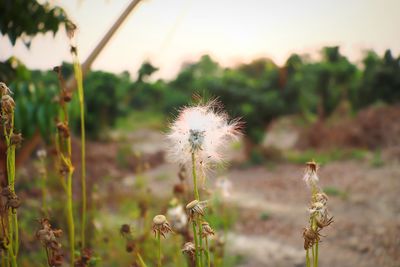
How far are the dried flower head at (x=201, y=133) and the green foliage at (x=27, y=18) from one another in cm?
121

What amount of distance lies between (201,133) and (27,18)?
1.63 m

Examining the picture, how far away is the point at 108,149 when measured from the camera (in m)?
13.9

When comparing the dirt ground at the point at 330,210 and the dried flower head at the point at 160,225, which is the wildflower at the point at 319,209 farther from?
the dried flower head at the point at 160,225

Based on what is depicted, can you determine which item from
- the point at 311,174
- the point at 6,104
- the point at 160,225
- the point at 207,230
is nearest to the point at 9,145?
the point at 6,104

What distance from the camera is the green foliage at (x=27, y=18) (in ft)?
7.27

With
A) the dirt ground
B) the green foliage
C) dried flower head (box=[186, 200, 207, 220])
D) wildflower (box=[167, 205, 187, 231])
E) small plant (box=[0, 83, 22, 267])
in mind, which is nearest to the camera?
dried flower head (box=[186, 200, 207, 220])

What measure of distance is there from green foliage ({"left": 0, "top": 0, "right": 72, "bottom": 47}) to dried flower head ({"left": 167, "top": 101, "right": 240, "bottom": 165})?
1.21 metres

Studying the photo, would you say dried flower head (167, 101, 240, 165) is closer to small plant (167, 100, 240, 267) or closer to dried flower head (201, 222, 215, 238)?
small plant (167, 100, 240, 267)

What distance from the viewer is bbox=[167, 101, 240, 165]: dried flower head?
1.23 meters

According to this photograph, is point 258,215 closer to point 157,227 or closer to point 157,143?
point 157,227

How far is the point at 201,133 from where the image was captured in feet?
4.04

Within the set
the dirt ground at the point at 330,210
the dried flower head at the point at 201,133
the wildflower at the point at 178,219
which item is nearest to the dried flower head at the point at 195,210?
the dried flower head at the point at 201,133

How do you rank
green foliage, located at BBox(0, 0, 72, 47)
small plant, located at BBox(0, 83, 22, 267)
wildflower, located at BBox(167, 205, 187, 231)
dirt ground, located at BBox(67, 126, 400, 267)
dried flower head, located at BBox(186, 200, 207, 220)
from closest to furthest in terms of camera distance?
dried flower head, located at BBox(186, 200, 207, 220) < small plant, located at BBox(0, 83, 22, 267) < green foliage, located at BBox(0, 0, 72, 47) < wildflower, located at BBox(167, 205, 187, 231) < dirt ground, located at BBox(67, 126, 400, 267)

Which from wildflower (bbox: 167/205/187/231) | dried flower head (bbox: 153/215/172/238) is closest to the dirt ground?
dried flower head (bbox: 153/215/172/238)
